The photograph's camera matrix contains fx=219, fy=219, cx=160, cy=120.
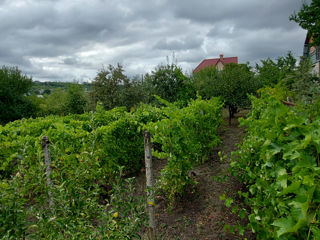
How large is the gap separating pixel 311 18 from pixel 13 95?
2914 centimetres

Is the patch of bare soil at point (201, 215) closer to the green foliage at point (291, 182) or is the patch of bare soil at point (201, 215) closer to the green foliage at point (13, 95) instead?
the green foliage at point (291, 182)

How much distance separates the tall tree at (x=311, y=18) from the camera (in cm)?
1494

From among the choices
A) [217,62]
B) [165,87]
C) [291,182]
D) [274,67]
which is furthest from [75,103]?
[217,62]

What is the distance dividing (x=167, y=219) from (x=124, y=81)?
15.8 m

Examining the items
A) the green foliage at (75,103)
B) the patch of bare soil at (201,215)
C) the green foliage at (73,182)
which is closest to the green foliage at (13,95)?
the green foliage at (75,103)

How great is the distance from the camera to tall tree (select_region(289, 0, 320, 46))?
14945 millimetres

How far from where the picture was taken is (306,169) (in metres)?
1.32

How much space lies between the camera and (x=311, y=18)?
1559 centimetres

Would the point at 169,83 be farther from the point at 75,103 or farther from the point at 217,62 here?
the point at 217,62

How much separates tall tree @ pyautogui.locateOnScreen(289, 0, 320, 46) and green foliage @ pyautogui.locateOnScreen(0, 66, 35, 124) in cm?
2801

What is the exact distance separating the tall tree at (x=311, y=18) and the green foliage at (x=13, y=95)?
2801 cm

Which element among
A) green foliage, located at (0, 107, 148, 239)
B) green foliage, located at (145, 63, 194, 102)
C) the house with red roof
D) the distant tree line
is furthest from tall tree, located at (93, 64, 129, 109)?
the house with red roof

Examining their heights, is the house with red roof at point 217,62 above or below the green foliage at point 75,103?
above

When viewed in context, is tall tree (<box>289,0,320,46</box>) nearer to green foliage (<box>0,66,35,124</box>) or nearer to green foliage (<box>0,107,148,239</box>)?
green foliage (<box>0,107,148,239</box>)
